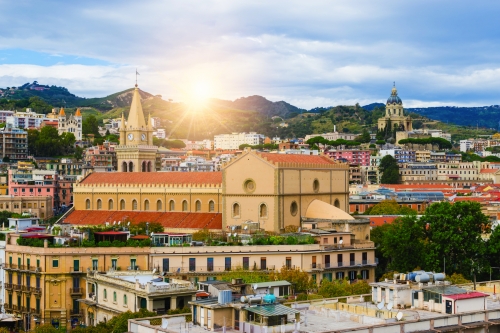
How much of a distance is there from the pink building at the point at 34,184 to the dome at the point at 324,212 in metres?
56.6

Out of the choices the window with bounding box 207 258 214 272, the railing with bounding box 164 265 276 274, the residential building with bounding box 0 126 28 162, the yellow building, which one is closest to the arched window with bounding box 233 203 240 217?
the railing with bounding box 164 265 276 274

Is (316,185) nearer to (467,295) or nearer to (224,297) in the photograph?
(467,295)

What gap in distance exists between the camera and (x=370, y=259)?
67.2 metres

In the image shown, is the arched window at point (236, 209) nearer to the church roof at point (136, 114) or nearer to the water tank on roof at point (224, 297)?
the church roof at point (136, 114)

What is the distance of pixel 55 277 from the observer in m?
57.2

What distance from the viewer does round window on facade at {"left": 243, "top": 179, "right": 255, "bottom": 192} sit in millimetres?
75438

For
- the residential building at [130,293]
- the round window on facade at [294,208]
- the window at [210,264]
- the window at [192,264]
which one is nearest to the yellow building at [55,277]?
the residential building at [130,293]

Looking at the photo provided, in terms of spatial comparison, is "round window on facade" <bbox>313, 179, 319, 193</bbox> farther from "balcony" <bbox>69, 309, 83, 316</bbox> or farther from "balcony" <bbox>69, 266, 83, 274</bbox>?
"balcony" <bbox>69, 309, 83, 316</bbox>

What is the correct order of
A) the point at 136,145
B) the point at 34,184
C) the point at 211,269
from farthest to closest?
the point at 34,184, the point at 136,145, the point at 211,269

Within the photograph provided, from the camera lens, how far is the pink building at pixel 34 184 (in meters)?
122

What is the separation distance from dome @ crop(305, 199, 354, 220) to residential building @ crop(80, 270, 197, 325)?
24579 millimetres

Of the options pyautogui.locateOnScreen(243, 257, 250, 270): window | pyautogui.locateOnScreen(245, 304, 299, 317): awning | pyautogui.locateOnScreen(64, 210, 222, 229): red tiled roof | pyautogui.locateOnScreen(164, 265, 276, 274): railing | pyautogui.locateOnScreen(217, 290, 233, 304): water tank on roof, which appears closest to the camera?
pyautogui.locateOnScreen(245, 304, 299, 317): awning

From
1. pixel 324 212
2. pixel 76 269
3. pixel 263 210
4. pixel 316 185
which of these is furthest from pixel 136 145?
pixel 76 269

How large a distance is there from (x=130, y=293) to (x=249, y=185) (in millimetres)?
29426
